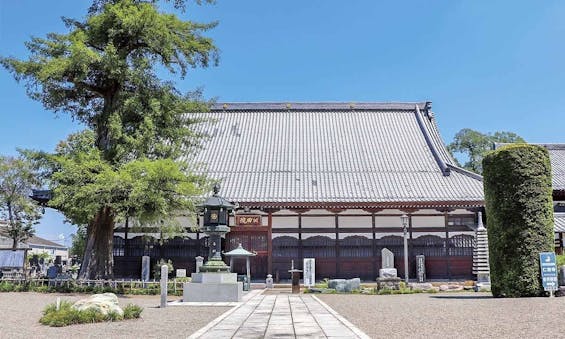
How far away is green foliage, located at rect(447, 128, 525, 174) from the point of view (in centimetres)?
4281

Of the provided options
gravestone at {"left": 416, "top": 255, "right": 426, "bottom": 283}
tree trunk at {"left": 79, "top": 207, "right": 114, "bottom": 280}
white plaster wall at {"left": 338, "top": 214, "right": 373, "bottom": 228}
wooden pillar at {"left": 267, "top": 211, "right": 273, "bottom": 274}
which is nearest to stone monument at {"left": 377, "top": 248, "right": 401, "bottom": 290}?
gravestone at {"left": 416, "top": 255, "right": 426, "bottom": 283}

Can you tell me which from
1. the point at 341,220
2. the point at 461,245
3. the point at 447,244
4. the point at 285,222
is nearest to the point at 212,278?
the point at 285,222

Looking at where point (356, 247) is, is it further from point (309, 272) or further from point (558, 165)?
point (558, 165)

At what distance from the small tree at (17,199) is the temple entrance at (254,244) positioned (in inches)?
674

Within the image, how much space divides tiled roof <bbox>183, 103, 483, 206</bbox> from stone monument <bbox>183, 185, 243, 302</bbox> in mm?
7268

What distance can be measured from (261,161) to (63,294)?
44.8 ft

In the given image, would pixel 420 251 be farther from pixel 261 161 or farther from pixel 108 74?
pixel 108 74

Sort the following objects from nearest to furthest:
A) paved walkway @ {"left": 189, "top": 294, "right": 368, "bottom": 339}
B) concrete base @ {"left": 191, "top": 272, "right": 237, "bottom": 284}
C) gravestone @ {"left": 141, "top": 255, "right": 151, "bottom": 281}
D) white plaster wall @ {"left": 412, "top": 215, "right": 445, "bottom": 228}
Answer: paved walkway @ {"left": 189, "top": 294, "right": 368, "bottom": 339}, concrete base @ {"left": 191, "top": 272, "right": 237, "bottom": 284}, gravestone @ {"left": 141, "top": 255, "right": 151, "bottom": 281}, white plaster wall @ {"left": 412, "top": 215, "right": 445, "bottom": 228}

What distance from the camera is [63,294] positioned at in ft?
54.4

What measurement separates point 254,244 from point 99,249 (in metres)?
7.90

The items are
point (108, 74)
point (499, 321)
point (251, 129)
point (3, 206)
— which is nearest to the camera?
point (499, 321)

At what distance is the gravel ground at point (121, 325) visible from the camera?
8203 millimetres

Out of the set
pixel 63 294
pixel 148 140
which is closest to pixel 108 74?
pixel 148 140

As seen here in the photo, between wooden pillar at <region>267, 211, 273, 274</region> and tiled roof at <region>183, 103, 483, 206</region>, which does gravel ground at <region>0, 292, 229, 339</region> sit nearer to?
wooden pillar at <region>267, 211, 273, 274</region>
